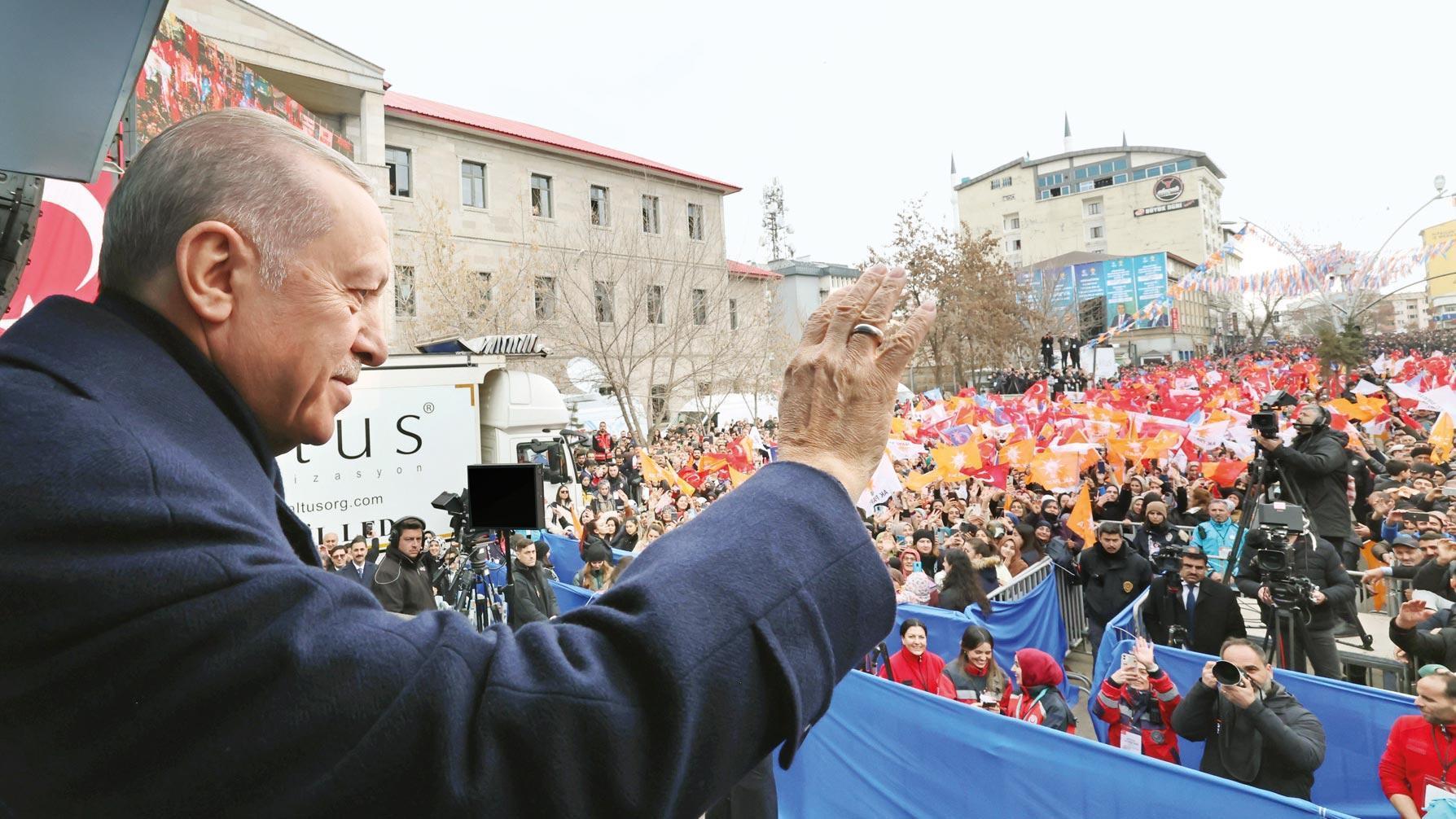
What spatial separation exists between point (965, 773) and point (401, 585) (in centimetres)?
548

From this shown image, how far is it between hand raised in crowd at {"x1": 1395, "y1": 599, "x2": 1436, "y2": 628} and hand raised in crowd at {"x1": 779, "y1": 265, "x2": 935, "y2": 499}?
7.23 metres

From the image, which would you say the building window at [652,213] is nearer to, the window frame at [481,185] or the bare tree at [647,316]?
the window frame at [481,185]

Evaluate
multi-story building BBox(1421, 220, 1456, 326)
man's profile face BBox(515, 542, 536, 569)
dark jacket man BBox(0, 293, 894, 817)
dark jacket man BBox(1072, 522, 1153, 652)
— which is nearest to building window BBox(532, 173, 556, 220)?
man's profile face BBox(515, 542, 536, 569)

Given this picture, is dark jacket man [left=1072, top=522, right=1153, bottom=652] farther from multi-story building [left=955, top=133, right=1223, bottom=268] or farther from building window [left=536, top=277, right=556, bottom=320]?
multi-story building [left=955, top=133, right=1223, bottom=268]

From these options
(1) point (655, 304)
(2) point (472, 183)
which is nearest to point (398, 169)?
(2) point (472, 183)

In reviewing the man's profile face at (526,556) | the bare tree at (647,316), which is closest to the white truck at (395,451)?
the man's profile face at (526,556)

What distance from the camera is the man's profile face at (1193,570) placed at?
7391mm

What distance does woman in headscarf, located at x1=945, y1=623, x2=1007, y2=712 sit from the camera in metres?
6.30

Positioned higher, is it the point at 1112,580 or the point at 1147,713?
the point at 1112,580

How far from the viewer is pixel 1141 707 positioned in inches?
228

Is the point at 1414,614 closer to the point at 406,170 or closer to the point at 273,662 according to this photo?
the point at 273,662

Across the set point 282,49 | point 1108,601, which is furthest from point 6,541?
point 282,49

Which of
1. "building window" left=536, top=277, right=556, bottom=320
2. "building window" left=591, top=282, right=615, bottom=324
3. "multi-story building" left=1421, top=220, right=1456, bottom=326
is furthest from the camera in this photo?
"multi-story building" left=1421, top=220, right=1456, bottom=326

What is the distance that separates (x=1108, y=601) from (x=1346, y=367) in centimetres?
2434
